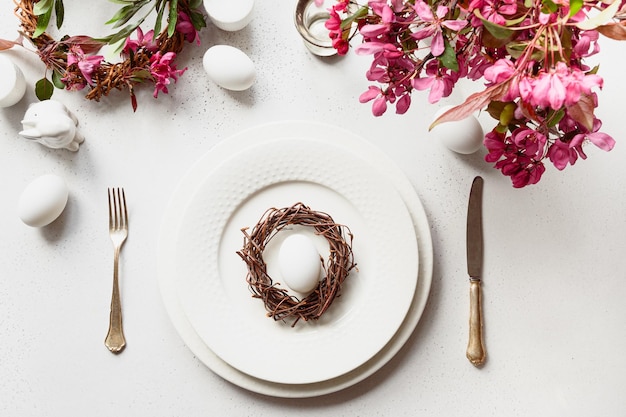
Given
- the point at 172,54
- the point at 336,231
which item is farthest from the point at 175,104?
the point at 336,231

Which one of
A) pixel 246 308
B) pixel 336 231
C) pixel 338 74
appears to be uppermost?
pixel 338 74

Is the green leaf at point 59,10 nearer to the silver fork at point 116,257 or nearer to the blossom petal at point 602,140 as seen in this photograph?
the silver fork at point 116,257

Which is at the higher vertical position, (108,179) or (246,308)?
(108,179)

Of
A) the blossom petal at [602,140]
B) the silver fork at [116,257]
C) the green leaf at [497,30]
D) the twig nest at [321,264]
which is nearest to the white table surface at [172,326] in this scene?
the silver fork at [116,257]

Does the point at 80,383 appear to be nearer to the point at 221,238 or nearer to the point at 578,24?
the point at 221,238

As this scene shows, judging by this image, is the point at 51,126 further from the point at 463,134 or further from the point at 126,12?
the point at 463,134
